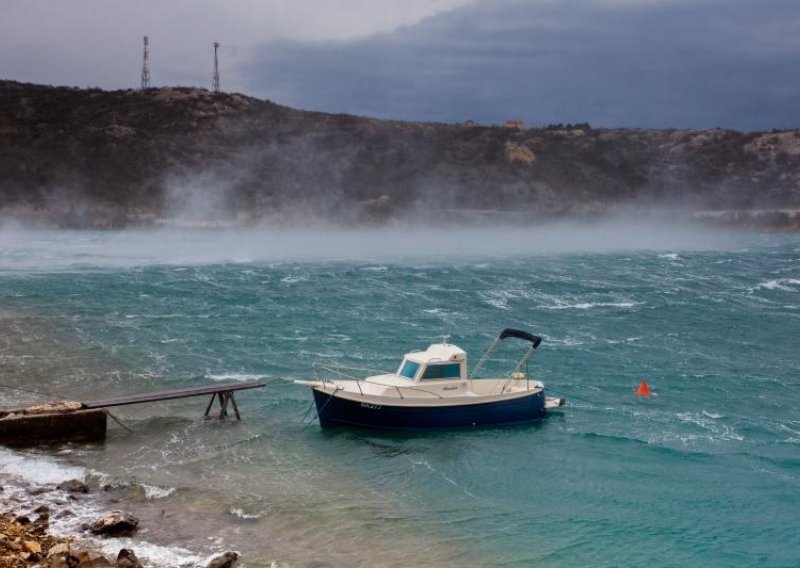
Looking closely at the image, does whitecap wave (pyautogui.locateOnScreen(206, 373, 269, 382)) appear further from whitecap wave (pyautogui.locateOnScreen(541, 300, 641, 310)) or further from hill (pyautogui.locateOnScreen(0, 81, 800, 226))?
hill (pyautogui.locateOnScreen(0, 81, 800, 226))

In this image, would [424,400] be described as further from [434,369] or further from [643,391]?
[643,391]

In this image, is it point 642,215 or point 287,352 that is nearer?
point 287,352

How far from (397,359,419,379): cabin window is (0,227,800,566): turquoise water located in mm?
2510

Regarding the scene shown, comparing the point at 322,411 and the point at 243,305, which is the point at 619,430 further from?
the point at 243,305

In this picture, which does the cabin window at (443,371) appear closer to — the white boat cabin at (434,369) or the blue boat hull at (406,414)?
the white boat cabin at (434,369)

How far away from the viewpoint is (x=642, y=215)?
545 feet

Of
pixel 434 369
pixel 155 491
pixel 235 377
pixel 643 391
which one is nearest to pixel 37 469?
pixel 155 491

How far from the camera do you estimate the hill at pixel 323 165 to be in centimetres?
14750

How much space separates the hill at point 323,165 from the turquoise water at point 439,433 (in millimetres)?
68873

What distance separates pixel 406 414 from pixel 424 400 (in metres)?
0.82

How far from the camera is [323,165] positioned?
162750 millimetres

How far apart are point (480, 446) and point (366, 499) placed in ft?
20.8

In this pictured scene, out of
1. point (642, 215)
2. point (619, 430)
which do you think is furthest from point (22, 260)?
point (642, 215)

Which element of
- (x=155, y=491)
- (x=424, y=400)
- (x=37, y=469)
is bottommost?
(x=155, y=491)
